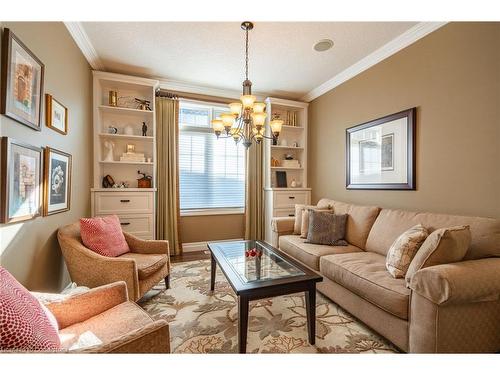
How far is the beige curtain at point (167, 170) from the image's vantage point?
139 inches

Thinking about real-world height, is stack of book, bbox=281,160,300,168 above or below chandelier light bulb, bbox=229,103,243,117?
below

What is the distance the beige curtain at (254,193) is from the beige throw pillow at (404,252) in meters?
2.51

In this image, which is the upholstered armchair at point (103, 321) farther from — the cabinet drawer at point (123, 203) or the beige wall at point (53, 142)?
the cabinet drawer at point (123, 203)

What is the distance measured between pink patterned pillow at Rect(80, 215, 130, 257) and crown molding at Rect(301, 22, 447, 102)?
11.6 ft

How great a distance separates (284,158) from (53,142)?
3.31 meters

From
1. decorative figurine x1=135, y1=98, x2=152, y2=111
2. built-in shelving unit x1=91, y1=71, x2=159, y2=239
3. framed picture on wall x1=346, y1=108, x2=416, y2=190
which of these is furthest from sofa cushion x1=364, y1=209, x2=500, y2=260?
decorative figurine x1=135, y1=98, x2=152, y2=111

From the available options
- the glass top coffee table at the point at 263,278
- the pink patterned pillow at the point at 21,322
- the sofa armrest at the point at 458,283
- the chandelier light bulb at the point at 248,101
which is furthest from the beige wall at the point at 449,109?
→ the pink patterned pillow at the point at 21,322

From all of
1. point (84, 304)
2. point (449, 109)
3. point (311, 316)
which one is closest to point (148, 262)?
point (84, 304)

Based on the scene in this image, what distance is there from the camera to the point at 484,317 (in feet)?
4.59

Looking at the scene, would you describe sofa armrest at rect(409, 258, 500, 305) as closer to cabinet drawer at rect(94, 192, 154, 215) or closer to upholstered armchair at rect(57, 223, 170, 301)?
upholstered armchair at rect(57, 223, 170, 301)

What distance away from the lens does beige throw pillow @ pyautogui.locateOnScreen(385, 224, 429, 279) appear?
66.6 inches

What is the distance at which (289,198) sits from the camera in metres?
4.00

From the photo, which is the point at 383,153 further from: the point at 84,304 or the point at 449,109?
the point at 84,304

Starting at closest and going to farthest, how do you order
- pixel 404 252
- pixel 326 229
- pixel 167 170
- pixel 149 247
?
1. pixel 404 252
2. pixel 149 247
3. pixel 326 229
4. pixel 167 170
